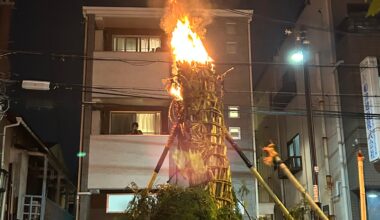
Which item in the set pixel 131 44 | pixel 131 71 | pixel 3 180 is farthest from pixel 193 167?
pixel 131 44

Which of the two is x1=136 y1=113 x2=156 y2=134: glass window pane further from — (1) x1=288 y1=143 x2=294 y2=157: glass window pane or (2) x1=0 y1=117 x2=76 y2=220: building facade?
(1) x1=288 y1=143 x2=294 y2=157: glass window pane

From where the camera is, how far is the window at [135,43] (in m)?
26.2

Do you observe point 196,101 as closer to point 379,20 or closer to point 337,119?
point 337,119

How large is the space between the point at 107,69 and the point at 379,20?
12498mm

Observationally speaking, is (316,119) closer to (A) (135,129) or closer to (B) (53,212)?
(A) (135,129)

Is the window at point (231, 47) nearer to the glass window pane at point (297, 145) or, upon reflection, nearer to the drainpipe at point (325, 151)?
the drainpipe at point (325, 151)

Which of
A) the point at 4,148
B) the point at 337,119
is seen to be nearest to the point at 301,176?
the point at 337,119

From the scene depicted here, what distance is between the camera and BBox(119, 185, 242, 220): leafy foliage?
21.1ft

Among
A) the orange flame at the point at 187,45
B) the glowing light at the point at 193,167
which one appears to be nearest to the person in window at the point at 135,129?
the orange flame at the point at 187,45

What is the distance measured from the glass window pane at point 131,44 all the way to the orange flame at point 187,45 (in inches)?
661

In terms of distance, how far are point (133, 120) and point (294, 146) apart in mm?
9706

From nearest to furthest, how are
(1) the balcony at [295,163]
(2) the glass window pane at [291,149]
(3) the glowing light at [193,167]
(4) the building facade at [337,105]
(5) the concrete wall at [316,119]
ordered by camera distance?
(3) the glowing light at [193,167] → (4) the building facade at [337,105] → (5) the concrete wall at [316,119] → (1) the balcony at [295,163] → (2) the glass window pane at [291,149]

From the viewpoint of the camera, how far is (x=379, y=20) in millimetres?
23688

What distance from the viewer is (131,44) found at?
26.4m
